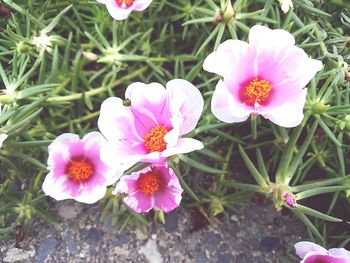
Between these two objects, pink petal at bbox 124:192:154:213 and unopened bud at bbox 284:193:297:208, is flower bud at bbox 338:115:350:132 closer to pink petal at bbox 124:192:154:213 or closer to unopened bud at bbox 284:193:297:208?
unopened bud at bbox 284:193:297:208

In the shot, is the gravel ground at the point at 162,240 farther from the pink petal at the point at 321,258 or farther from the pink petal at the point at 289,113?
the pink petal at the point at 289,113

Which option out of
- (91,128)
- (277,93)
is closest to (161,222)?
(91,128)

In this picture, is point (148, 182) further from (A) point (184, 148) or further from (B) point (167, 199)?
(A) point (184, 148)

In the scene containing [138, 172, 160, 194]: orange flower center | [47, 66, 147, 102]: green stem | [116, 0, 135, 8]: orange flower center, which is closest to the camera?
[138, 172, 160, 194]: orange flower center

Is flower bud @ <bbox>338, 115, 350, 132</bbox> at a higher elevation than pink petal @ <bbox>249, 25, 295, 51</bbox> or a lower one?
lower

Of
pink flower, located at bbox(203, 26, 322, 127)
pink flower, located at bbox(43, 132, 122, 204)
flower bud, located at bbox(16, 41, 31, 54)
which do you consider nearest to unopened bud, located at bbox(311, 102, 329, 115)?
pink flower, located at bbox(203, 26, 322, 127)
